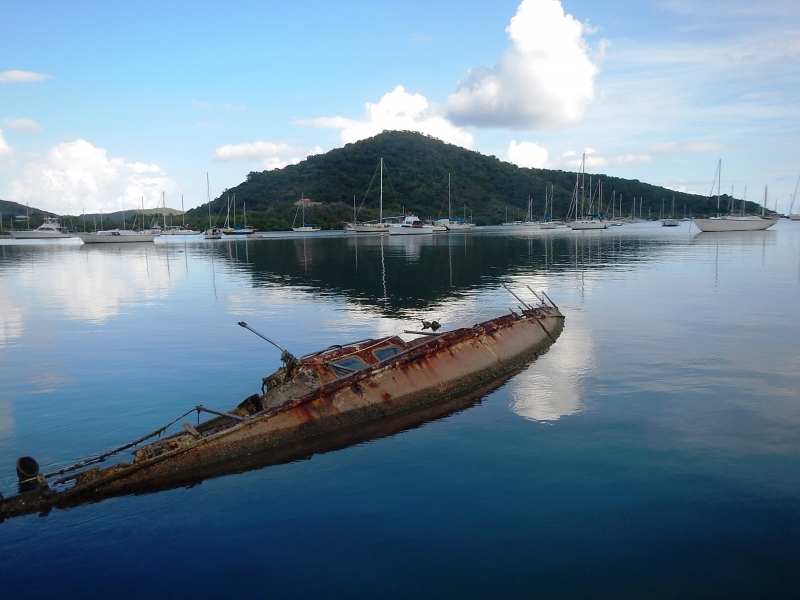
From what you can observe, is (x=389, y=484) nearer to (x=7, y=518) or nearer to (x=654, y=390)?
(x=7, y=518)

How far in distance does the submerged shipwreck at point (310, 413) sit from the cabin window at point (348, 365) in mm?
26

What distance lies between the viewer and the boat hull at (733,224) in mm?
103000

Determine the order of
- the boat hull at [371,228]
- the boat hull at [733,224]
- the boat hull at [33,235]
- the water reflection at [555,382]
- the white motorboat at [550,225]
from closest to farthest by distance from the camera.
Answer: the water reflection at [555,382]
the boat hull at [733,224]
the boat hull at [371,228]
the boat hull at [33,235]
the white motorboat at [550,225]

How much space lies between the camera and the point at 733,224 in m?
104

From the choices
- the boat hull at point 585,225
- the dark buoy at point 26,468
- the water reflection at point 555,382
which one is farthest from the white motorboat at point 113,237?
the dark buoy at point 26,468

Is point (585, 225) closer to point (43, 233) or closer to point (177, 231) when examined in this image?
point (177, 231)

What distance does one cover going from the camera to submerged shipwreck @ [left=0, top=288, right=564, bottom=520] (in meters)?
10.2

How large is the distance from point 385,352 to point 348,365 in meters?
1.29

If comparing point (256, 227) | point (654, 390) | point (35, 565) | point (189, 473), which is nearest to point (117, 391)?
point (189, 473)

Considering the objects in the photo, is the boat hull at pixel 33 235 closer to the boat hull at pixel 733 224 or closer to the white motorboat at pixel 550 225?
the white motorboat at pixel 550 225

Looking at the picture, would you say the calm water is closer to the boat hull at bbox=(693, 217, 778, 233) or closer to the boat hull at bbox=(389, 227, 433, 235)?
the boat hull at bbox=(693, 217, 778, 233)

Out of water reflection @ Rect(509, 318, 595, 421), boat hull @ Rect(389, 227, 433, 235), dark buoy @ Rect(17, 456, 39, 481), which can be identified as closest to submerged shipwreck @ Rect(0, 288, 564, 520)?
dark buoy @ Rect(17, 456, 39, 481)

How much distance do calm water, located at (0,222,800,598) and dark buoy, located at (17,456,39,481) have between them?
0.72 meters

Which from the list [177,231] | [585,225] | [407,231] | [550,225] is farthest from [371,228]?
[177,231]
